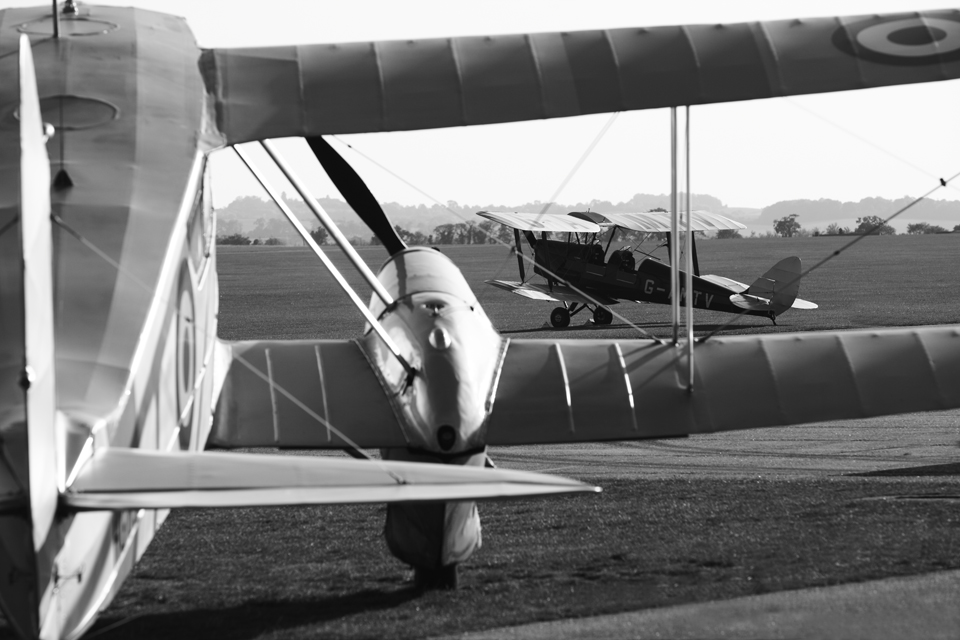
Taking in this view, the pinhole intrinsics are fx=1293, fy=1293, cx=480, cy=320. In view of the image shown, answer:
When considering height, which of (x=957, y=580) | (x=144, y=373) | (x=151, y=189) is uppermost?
(x=151, y=189)

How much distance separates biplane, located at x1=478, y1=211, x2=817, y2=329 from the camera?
3030 centimetres

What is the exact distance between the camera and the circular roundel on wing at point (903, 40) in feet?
26.7

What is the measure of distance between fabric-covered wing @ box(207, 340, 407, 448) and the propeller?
2.05 meters

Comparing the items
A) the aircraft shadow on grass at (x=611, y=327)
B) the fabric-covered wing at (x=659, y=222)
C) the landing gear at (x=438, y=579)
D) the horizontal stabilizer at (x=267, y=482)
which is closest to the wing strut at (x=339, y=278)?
the landing gear at (x=438, y=579)

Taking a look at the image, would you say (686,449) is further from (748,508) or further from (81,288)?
(81,288)

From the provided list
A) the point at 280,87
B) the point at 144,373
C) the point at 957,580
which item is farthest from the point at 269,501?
the point at 957,580

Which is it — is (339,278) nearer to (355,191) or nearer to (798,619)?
(355,191)

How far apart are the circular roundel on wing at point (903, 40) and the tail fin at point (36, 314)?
5455 mm

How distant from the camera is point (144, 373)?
Answer: 19.2ft

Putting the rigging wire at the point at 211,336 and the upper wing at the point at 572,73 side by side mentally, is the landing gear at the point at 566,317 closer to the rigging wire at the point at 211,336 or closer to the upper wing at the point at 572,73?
the upper wing at the point at 572,73

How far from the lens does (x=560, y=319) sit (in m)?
30.6

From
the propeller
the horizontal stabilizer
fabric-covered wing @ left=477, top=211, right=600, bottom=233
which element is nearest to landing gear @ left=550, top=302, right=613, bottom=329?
fabric-covered wing @ left=477, top=211, right=600, bottom=233

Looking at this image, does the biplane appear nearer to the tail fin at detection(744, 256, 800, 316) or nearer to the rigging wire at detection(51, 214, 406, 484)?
the tail fin at detection(744, 256, 800, 316)

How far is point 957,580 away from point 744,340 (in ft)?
6.63
